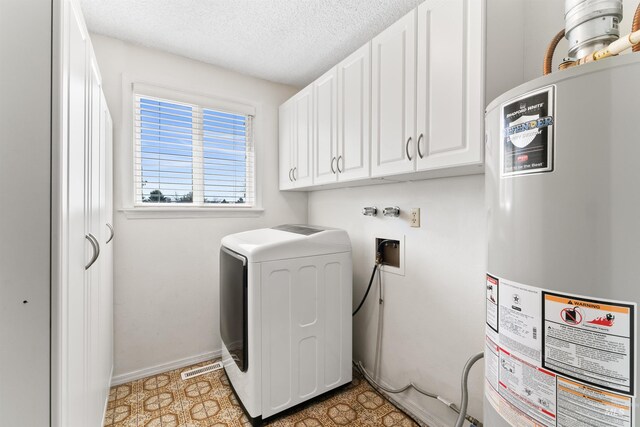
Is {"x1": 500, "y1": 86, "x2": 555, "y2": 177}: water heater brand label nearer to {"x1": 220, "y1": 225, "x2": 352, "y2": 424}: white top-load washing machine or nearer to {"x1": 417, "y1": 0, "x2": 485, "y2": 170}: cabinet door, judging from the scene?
{"x1": 417, "y1": 0, "x2": 485, "y2": 170}: cabinet door

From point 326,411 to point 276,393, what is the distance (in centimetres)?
35

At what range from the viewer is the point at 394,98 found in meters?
1.49

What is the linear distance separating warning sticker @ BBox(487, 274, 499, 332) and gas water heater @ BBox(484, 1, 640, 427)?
0.05 feet

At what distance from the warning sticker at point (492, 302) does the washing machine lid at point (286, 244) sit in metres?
1.12

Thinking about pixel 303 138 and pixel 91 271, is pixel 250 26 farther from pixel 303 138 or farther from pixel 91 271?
pixel 91 271

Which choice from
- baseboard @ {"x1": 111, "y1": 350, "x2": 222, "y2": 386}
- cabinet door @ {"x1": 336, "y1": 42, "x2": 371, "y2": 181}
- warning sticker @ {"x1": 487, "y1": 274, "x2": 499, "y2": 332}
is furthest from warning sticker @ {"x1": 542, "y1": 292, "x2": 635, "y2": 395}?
baseboard @ {"x1": 111, "y1": 350, "x2": 222, "y2": 386}

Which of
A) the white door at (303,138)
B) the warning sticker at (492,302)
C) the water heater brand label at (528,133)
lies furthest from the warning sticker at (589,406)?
the white door at (303,138)

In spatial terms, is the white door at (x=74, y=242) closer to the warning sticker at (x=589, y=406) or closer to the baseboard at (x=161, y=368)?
the warning sticker at (x=589, y=406)

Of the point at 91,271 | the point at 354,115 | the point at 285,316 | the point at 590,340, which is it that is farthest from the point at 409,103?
the point at 91,271

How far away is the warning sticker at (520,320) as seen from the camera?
0.62 meters

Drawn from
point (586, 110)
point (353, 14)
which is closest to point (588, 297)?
point (586, 110)

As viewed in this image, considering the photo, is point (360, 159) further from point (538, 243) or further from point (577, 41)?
point (538, 243)

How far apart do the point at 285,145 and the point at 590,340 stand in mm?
2360

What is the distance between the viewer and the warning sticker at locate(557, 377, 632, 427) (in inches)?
20.2
